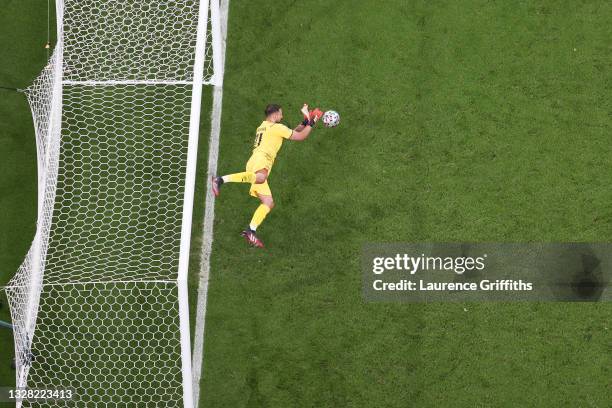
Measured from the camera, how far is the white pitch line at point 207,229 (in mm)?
8828

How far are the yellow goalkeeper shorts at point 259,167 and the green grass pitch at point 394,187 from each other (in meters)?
0.39

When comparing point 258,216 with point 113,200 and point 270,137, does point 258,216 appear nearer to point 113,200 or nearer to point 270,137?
point 270,137

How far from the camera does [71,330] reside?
9023 mm

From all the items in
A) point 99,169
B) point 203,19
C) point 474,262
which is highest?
point 203,19

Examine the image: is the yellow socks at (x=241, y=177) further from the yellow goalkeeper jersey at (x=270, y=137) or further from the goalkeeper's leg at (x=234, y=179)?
the yellow goalkeeper jersey at (x=270, y=137)

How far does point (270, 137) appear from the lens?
8992 millimetres

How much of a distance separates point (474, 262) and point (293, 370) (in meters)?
2.45

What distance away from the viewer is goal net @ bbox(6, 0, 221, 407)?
879 centimetres

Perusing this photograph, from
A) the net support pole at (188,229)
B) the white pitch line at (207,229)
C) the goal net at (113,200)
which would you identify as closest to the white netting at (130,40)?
the goal net at (113,200)

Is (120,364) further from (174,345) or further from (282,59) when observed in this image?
(282,59)

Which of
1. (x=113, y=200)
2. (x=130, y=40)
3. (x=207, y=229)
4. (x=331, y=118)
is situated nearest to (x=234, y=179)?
(x=207, y=229)

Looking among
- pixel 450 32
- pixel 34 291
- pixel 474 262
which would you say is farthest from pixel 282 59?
pixel 34 291

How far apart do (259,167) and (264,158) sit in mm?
122

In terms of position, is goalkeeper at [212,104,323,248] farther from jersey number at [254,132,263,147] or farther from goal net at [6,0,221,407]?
goal net at [6,0,221,407]
